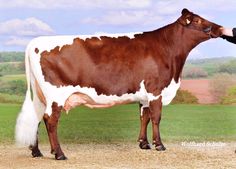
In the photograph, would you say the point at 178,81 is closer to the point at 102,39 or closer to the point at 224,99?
the point at 102,39

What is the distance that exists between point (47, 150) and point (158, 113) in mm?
1861

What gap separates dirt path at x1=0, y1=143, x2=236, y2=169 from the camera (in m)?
7.00

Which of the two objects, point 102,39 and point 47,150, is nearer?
point 102,39

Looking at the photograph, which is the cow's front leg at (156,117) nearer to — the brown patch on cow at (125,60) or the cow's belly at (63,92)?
the cow's belly at (63,92)

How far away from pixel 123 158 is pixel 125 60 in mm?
1315

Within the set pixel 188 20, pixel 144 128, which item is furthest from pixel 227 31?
pixel 144 128

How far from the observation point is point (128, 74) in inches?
302

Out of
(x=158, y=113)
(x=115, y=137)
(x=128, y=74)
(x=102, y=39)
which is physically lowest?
(x=115, y=137)

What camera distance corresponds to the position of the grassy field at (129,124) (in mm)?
10227

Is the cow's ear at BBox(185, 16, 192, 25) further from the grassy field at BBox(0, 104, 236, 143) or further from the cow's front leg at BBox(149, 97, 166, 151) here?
the grassy field at BBox(0, 104, 236, 143)

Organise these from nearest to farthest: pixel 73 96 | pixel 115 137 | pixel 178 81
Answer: pixel 73 96 < pixel 178 81 < pixel 115 137

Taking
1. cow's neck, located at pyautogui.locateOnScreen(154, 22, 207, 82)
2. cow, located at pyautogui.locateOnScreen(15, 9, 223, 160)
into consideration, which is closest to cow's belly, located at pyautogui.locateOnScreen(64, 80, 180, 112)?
cow, located at pyautogui.locateOnScreen(15, 9, 223, 160)

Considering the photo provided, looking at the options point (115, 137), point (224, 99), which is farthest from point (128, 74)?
point (224, 99)

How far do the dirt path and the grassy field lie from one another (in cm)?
123
